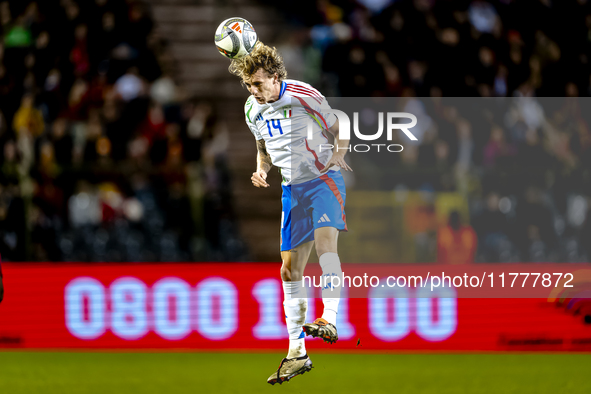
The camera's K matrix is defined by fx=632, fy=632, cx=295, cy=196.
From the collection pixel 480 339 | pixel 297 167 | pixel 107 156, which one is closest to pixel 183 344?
pixel 107 156

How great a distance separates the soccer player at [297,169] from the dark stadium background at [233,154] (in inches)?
71.6

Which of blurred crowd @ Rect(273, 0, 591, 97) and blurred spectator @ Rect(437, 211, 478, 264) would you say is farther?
blurred crowd @ Rect(273, 0, 591, 97)

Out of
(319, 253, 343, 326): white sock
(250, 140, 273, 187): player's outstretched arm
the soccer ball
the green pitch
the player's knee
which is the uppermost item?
the soccer ball

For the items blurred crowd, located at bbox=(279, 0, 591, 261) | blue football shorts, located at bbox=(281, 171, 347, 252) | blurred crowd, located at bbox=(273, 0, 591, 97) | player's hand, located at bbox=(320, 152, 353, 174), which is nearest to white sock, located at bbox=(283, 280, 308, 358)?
blue football shorts, located at bbox=(281, 171, 347, 252)

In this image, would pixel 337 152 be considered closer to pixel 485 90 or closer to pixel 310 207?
pixel 310 207

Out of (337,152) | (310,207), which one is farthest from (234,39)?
(310,207)

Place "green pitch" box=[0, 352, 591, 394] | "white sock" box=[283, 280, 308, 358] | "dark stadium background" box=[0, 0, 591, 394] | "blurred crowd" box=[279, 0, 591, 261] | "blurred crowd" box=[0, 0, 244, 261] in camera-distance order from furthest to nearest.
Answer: "blurred crowd" box=[0, 0, 244, 261]
"blurred crowd" box=[279, 0, 591, 261]
"dark stadium background" box=[0, 0, 591, 394]
"green pitch" box=[0, 352, 591, 394]
"white sock" box=[283, 280, 308, 358]

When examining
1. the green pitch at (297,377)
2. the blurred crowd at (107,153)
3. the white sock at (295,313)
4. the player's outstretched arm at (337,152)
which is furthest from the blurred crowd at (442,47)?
the white sock at (295,313)

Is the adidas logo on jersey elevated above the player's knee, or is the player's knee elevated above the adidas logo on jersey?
the adidas logo on jersey

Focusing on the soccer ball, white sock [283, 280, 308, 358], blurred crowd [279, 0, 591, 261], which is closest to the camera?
the soccer ball

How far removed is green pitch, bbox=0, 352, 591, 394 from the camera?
566 centimetres

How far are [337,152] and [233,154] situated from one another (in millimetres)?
5350

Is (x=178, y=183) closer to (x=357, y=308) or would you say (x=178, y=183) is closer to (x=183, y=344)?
(x=183, y=344)

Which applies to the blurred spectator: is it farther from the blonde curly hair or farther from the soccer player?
the blonde curly hair
